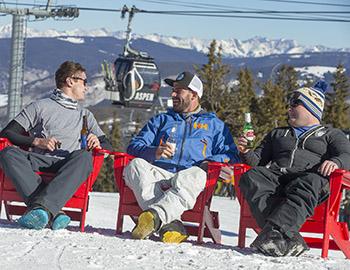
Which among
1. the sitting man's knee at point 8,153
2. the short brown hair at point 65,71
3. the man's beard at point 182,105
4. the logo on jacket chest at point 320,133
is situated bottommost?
the sitting man's knee at point 8,153

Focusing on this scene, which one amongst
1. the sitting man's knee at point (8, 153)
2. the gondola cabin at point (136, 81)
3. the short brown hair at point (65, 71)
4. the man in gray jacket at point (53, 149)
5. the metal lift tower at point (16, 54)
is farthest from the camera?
the gondola cabin at point (136, 81)

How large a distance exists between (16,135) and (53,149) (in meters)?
0.33

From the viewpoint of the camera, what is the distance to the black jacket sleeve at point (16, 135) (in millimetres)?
6152

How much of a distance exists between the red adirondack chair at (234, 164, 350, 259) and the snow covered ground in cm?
20

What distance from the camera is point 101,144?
632cm

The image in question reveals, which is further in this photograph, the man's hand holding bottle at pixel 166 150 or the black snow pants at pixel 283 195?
the man's hand holding bottle at pixel 166 150

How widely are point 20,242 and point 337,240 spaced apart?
1961mm

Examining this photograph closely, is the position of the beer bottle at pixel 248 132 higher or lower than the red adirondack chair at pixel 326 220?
higher

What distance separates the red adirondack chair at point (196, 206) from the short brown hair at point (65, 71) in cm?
80

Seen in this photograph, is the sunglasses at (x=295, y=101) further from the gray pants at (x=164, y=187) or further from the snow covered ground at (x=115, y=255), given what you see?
the snow covered ground at (x=115, y=255)

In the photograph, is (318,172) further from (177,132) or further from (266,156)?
(177,132)

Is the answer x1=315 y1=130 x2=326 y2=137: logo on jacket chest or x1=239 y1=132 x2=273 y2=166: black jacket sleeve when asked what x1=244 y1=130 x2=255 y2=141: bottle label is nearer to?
x1=239 y1=132 x2=273 y2=166: black jacket sleeve

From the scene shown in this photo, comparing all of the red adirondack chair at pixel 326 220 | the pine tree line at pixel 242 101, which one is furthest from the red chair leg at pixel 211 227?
the pine tree line at pixel 242 101

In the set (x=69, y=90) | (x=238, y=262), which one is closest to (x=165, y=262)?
(x=238, y=262)
